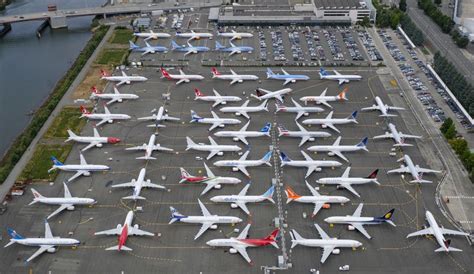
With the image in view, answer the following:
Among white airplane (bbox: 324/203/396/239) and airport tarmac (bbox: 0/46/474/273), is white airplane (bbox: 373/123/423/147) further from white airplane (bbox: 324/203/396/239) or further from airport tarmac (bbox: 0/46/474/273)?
white airplane (bbox: 324/203/396/239)

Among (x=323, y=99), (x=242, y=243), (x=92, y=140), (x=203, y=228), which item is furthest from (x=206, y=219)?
(x=323, y=99)

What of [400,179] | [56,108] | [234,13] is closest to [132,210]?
Result: [56,108]

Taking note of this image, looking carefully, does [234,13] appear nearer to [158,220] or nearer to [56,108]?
[56,108]

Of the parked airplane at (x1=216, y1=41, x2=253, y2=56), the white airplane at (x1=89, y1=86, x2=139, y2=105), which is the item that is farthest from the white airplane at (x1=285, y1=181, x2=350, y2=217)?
the parked airplane at (x1=216, y1=41, x2=253, y2=56)

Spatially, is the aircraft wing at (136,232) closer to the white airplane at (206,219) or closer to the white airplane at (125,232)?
the white airplane at (125,232)

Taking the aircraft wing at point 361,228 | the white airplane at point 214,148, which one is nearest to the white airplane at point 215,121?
the white airplane at point 214,148

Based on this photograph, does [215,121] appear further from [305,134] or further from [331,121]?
[331,121]

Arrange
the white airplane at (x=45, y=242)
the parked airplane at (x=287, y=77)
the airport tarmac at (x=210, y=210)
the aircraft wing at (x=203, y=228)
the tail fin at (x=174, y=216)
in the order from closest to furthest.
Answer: the airport tarmac at (x=210, y=210), the white airplane at (x=45, y=242), the aircraft wing at (x=203, y=228), the tail fin at (x=174, y=216), the parked airplane at (x=287, y=77)
